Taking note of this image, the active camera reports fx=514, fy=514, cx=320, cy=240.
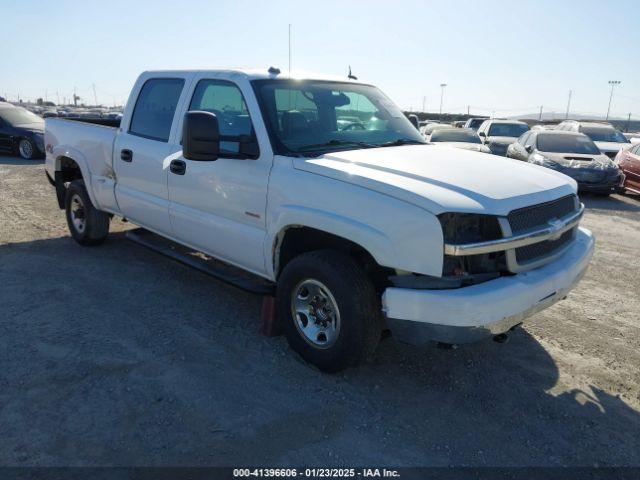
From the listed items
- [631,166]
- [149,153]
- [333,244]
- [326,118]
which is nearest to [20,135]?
[149,153]

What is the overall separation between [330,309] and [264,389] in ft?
2.22

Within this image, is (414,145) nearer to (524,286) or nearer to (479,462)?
(524,286)

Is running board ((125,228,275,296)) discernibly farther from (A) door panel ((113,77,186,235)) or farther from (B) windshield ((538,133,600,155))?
(B) windshield ((538,133,600,155))

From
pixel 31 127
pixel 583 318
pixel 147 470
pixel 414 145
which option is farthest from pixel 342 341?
pixel 31 127

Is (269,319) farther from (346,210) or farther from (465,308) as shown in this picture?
(465,308)

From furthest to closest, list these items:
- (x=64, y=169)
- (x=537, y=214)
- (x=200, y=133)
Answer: (x=64, y=169) → (x=200, y=133) → (x=537, y=214)

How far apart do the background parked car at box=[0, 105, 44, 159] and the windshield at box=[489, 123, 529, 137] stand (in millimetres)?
14235

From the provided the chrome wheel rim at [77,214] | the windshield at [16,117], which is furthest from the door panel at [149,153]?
the windshield at [16,117]

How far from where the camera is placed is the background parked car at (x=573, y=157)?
10.9m

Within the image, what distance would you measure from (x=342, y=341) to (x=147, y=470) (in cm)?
132

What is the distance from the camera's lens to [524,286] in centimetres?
298

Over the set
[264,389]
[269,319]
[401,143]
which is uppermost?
[401,143]

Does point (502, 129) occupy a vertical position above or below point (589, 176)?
above

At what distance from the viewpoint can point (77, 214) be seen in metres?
6.36
